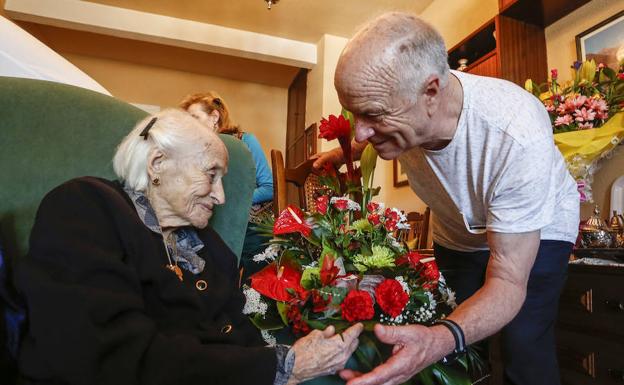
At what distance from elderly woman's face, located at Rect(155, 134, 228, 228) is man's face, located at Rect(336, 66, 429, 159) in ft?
1.16

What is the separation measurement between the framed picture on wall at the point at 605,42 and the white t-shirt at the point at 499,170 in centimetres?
126

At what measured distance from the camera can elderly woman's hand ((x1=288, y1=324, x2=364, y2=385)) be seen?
808 mm

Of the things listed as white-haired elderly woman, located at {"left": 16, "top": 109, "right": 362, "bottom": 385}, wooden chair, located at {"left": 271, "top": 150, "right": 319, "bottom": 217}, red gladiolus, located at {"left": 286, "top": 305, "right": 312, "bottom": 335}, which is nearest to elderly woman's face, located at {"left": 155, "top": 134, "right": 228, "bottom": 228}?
white-haired elderly woman, located at {"left": 16, "top": 109, "right": 362, "bottom": 385}

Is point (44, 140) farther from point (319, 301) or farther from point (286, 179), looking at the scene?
point (286, 179)

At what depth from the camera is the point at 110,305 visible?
66 cm

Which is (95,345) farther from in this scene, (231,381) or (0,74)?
(0,74)

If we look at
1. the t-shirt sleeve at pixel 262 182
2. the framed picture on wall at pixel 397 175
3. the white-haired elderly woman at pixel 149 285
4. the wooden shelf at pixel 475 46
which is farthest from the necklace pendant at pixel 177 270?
the framed picture on wall at pixel 397 175

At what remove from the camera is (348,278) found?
89 centimetres

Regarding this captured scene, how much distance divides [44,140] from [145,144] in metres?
0.23

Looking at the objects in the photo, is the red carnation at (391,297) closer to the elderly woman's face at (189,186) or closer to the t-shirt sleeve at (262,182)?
the elderly woman's face at (189,186)

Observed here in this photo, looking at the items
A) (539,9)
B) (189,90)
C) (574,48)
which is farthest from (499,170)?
(189,90)

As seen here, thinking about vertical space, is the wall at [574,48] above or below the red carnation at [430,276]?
above

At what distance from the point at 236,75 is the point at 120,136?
4.67m

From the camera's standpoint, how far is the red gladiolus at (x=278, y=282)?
0.88 metres
